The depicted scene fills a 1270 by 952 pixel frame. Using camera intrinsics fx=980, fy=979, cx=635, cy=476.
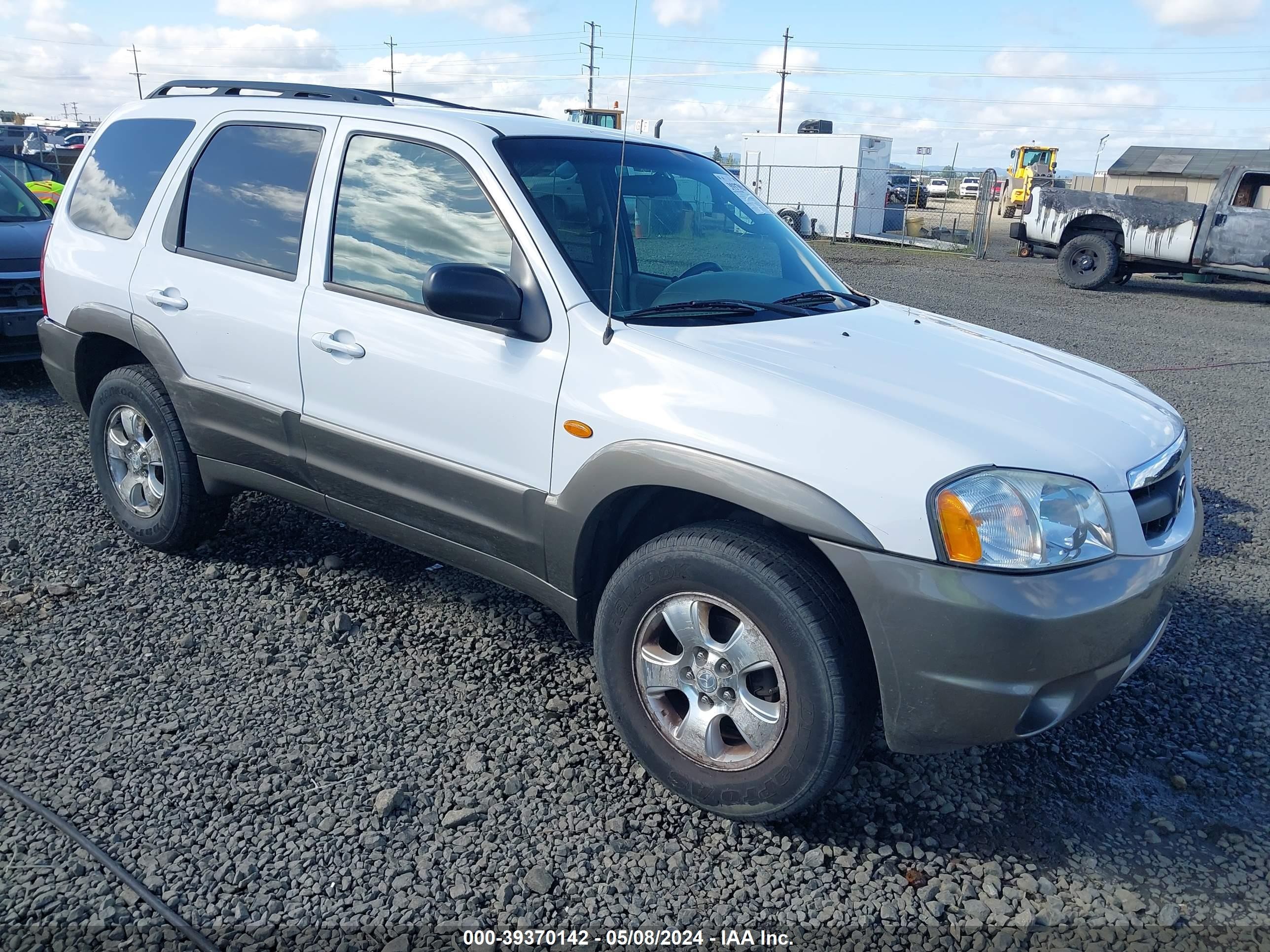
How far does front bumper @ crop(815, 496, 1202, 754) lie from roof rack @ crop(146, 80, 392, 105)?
8.69 ft

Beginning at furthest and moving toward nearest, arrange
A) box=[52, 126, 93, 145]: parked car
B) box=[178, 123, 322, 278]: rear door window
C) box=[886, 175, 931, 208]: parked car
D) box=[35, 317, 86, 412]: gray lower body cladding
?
box=[52, 126, 93, 145]: parked car, box=[886, 175, 931, 208]: parked car, box=[35, 317, 86, 412]: gray lower body cladding, box=[178, 123, 322, 278]: rear door window

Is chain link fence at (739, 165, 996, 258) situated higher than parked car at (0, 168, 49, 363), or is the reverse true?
chain link fence at (739, 165, 996, 258)

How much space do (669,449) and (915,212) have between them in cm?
3879

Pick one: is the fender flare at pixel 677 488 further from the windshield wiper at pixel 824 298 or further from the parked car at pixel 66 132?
the parked car at pixel 66 132

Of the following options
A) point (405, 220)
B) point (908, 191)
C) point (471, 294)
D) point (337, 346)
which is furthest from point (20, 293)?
point (908, 191)

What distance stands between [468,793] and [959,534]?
1.61m

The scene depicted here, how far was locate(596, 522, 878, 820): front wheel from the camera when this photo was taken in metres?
2.51

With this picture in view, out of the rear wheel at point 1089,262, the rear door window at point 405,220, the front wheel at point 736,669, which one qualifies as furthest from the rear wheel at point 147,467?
the rear wheel at point 1089,262

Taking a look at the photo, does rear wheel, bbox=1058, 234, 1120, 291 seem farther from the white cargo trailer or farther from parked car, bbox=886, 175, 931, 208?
parked car, bbox=886, 175, 931, 208

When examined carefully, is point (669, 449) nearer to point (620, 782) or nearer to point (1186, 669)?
point (620, 782)

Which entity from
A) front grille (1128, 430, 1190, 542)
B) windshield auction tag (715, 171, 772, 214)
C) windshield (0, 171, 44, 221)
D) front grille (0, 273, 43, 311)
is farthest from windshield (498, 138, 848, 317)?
windshield (0, 171, 44, 221)

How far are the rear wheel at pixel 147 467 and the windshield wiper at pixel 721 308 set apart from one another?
2239 mm

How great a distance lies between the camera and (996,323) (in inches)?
497

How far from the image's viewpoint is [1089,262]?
17.0m
